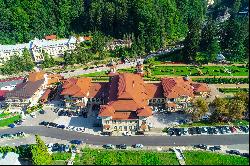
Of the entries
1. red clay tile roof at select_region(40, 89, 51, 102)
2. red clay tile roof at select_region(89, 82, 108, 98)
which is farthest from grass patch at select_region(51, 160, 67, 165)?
red clay tile roof at select_region(40, 89, 51, 102)

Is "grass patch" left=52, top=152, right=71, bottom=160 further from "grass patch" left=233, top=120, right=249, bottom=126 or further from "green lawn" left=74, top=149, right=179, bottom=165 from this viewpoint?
"grass patch" left=233, top=120, right=249, bottom=126

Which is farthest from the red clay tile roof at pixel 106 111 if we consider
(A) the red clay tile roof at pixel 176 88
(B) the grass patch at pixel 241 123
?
(B) the grass patch at pixel 241 123

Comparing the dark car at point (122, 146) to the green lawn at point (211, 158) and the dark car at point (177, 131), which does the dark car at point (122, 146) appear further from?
the green lawn at point (211, 158)

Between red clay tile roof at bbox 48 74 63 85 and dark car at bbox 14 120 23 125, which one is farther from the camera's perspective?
red clay tile roof at bbox 48 74 63 85

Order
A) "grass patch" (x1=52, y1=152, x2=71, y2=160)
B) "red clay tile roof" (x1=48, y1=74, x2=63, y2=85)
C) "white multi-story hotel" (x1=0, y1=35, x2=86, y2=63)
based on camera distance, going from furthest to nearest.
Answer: "white multi-story hotel" (x1=0, y1=35, x2=86, y2=63)
"red clay tile roof" (x1=48, y1=74, x2=63, y2=85)
"grass patch" (x1=52, y1=152, x2=71, y2=160)

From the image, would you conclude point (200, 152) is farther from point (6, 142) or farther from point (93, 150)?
point (6, 142)

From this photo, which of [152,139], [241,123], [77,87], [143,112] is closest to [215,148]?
[241,123]

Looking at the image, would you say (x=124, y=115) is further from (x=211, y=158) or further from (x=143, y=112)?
(x=211, y=158)

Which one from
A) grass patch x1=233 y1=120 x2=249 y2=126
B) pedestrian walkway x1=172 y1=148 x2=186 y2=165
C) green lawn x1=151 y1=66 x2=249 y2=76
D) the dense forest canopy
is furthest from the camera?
the dense forest canopy
